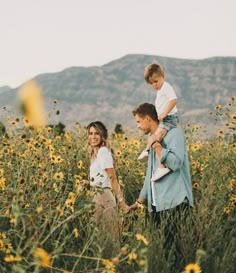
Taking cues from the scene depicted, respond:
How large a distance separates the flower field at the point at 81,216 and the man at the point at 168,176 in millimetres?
121

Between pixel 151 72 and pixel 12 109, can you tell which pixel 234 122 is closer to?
pixel 151 72

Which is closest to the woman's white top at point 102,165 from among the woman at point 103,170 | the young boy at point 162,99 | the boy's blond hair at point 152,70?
the woman at point 103,170

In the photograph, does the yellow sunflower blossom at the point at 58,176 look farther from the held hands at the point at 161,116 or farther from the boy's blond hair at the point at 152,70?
Result: the boy's blond hair at the point at 152,70

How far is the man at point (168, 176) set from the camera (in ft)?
12.7

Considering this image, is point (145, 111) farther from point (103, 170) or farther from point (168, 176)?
point (103, 170)

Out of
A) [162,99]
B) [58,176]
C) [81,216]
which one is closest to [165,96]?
[162,99]

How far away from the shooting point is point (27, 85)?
9.46 meters

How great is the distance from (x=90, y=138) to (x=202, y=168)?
164cm

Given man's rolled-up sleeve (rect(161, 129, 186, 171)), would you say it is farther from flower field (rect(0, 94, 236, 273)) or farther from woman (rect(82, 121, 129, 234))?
woman (rect(82, 121, 129, 234))

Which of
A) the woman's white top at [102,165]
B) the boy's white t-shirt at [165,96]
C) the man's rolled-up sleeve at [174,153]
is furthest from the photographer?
the boy's white t-shirt at [165,96]

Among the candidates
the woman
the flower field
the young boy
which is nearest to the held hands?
A: the young boy

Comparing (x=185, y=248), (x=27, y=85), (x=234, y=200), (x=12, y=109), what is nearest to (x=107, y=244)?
(x=185, y=248)

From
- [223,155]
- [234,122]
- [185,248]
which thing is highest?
[234,122]

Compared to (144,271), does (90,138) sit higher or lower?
higher
